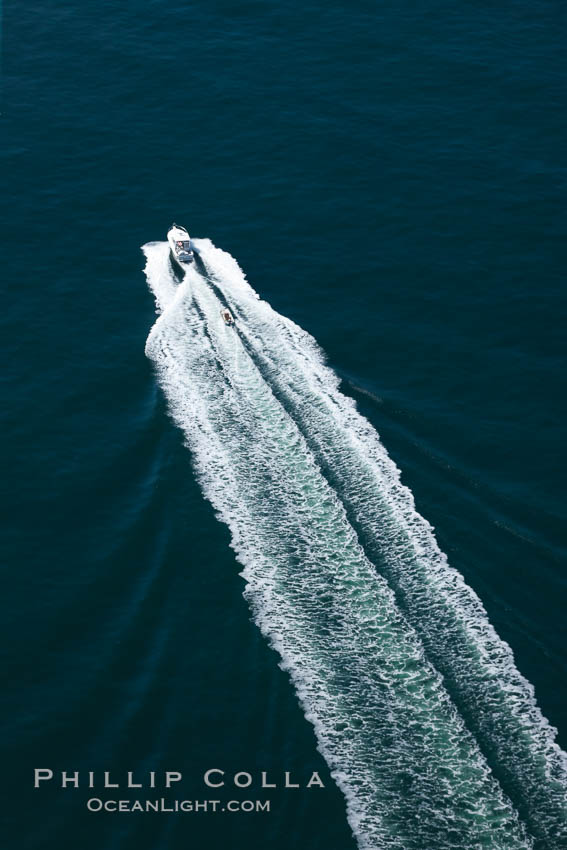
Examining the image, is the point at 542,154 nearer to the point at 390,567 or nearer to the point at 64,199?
the point at 64,199

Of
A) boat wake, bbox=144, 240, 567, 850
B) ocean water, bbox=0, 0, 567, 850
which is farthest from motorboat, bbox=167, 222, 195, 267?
boat wake, bbox=144, 240, 567, 850

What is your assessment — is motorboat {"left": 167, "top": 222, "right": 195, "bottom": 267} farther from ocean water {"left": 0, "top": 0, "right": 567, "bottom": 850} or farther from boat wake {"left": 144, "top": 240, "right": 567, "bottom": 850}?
boat wake {"left": 144, "top": 240, "right": 567, "bottom": 850}

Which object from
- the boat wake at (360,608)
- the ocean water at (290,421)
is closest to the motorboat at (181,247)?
the ocean water at (290,421)

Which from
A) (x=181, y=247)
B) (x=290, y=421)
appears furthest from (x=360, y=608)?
(x=181, y=247)

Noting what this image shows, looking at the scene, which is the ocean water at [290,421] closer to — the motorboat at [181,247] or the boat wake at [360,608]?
the boat wake at [360,608]

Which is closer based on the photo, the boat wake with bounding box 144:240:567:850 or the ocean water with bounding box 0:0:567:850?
the boat wake with bounding box 144:240:567:850

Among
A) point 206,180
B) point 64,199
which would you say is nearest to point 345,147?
point 206,180
